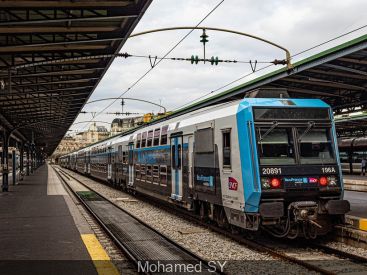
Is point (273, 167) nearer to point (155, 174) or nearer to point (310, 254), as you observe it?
point (310, 254)

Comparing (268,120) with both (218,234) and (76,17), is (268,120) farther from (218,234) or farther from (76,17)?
(76,17)

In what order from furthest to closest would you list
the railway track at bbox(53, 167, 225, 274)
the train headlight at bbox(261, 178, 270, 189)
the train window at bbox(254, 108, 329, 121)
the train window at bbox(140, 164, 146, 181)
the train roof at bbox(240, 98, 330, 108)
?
the train window at bbox(140, 164, 146, 181) → the train roof at bbox(240, 98, 330, 108) → the train window at bbox(254, 108, 329, 121) → the train headlight at bbox(261, 178, 270, 189) → the railway track at bbox(53, 167, 225, 274)

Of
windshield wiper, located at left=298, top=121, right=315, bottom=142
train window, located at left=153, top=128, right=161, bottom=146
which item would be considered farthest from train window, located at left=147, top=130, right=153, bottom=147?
windshield wiper, located at left=298, top=121, right=315, bottom=142

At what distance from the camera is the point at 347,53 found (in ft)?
41.0

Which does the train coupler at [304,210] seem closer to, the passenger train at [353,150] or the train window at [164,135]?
the train window at [164,135]

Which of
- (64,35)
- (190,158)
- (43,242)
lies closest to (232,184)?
(190,158)

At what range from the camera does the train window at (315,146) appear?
9.87m

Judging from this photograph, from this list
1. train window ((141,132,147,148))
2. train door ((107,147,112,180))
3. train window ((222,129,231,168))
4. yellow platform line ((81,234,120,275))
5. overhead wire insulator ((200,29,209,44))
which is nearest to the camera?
yellow platform line ((81,234,120,275))

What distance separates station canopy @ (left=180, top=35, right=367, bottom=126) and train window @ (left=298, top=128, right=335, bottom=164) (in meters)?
3.21

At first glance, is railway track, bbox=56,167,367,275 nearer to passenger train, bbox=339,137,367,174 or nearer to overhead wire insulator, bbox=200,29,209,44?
overhead wire insulator, bbox=200,29,209,44

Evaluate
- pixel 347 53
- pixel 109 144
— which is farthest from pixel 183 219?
pixel 109 144

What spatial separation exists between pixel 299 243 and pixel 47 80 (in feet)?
45.3

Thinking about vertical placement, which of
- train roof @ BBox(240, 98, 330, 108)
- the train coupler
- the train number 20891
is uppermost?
train roof @ BBox(240, 98, 330, 108)

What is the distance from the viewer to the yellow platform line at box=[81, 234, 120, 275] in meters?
7.83
